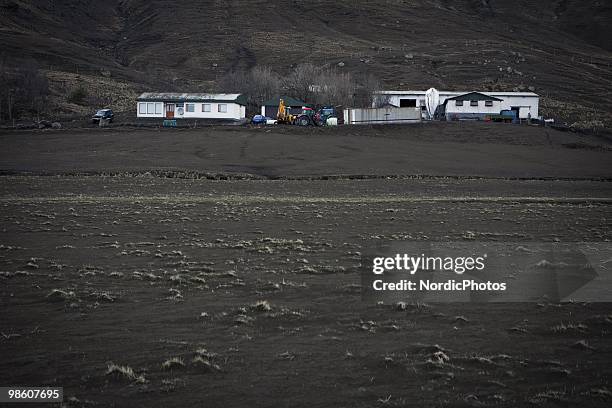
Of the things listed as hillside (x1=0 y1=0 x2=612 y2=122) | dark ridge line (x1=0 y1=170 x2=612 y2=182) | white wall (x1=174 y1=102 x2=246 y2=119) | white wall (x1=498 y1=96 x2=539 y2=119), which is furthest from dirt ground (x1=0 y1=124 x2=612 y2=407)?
hillside (x1=0 y1=0 x2=612 y2=122)

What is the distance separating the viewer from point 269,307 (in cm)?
1366

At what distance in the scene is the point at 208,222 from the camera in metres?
25.5

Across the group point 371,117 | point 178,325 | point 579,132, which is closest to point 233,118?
point 371,117

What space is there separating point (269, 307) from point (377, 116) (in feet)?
202

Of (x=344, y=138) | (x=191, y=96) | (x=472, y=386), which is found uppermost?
(x=191, y=96)

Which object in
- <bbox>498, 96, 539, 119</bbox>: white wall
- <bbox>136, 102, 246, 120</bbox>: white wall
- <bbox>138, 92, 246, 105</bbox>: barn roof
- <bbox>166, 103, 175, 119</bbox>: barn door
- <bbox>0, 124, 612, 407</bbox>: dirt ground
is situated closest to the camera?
<bbox>0, 124, 612, 407</bbox>: dirt ground

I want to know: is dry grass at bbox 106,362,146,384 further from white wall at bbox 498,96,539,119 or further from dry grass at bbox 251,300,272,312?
white wall at bbox 498,96,539,119

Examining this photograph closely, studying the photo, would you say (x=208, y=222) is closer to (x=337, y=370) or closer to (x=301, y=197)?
(x=301, y=197)

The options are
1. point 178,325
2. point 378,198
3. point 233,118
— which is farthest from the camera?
point 233,118

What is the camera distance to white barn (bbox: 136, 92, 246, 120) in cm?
7812

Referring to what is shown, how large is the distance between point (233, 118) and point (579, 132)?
1587 inches

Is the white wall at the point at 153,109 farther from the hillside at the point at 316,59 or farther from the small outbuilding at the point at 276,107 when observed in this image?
the hillside at the point at 316,59

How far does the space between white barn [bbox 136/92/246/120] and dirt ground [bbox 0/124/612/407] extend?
39067 millimetres

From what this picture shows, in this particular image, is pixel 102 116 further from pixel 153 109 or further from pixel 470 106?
pixel 470 106
